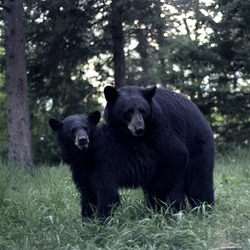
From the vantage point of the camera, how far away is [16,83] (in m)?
14.1

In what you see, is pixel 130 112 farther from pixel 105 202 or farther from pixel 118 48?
pixel 118 48

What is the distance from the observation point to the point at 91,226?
703 cm

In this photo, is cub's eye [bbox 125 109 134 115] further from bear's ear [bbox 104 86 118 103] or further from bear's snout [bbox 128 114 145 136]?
bear's ear [bbox 104 86 118 103]

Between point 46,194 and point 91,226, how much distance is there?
7.72 ft

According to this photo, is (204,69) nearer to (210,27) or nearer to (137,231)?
(210,27)

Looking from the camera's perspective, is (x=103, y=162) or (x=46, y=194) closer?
(x=103, y=162)

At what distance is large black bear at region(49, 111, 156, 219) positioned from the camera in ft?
23.8

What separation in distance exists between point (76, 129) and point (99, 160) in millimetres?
485

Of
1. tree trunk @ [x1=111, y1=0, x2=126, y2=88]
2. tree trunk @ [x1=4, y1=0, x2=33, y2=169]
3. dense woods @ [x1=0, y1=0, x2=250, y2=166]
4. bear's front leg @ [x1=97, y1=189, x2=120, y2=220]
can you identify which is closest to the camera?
bear's front leg @ [x1=97, y1=189, x2=120, y2=220]

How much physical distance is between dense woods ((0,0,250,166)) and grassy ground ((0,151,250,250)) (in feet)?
20.0

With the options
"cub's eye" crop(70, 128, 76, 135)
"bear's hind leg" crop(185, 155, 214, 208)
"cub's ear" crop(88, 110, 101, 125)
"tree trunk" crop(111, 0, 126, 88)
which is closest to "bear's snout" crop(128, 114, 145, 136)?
"cub's ear" crop(88, 110, 101, 125)

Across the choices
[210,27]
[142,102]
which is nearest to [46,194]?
[142,102]

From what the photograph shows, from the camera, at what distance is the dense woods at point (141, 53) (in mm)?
14938

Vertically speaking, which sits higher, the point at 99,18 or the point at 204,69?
the point at 99,18
